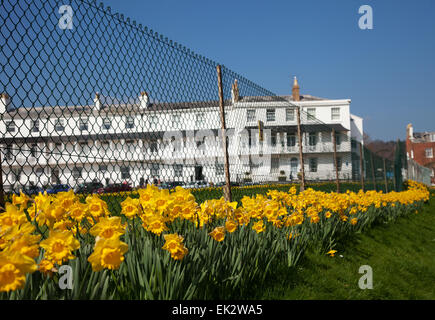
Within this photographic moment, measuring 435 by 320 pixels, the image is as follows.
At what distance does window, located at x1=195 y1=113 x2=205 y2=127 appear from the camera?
18.8 feet

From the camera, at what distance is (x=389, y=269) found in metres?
4.14

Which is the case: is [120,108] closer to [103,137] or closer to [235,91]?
[103,137]

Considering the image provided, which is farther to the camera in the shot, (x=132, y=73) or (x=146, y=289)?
(x=132, y=73)

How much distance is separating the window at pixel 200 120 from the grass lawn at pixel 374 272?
9.10 ft

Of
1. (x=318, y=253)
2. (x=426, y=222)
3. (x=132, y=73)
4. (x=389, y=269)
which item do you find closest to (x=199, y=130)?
(x=132, y=73)

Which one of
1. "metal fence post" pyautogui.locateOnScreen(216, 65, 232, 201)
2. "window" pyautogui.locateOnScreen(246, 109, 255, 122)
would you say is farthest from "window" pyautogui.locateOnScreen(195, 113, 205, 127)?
"window" pyautogui.locateOnScreen(246, 109, 255, 122)

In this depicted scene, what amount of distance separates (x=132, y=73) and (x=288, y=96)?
49001 mm

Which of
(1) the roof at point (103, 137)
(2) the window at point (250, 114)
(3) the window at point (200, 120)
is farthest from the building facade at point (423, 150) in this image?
(1) the roof at point (103, 137)

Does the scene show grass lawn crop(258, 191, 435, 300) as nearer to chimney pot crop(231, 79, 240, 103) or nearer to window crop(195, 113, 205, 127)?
window crop(195, 113, 205, 127)

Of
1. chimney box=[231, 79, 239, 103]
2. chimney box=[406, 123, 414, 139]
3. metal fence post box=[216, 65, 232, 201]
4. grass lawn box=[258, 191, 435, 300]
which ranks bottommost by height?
grass lawn box=[258, 191, 435, 300]

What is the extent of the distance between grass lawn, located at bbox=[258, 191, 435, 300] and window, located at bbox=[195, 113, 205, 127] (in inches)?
109

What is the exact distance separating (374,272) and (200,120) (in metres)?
3.34
